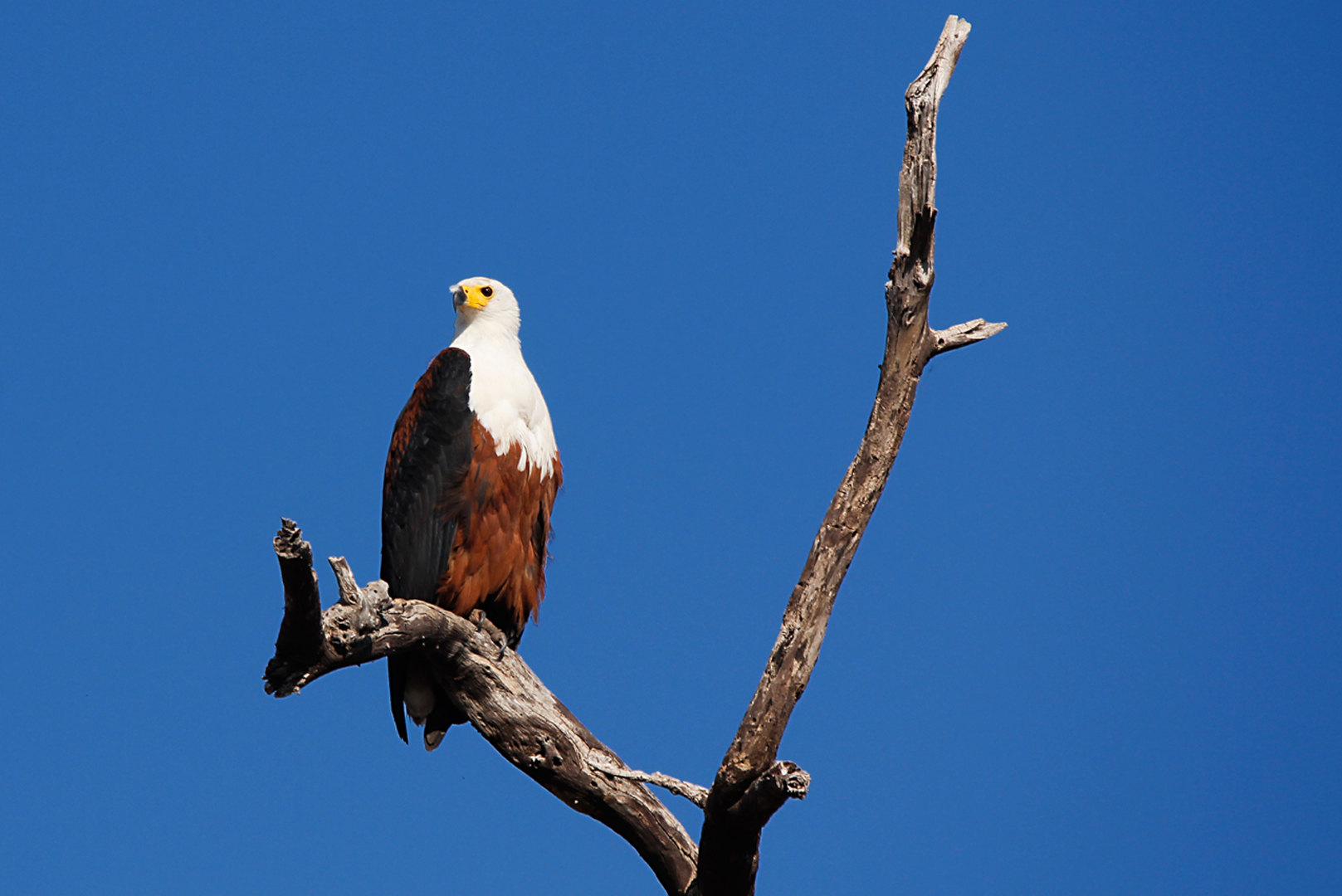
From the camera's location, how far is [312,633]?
3797 millimetres

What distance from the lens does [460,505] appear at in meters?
5.36

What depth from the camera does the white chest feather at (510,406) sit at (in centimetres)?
547

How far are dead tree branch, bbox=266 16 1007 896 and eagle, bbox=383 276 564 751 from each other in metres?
0.51

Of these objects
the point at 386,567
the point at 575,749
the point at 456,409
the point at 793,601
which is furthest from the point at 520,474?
the point at 793,601

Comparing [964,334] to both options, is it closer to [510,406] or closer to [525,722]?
[510,406]

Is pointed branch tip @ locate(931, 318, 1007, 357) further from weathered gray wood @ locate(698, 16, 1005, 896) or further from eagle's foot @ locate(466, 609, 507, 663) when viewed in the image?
eagle's foot @ locate(466, 609, 507, 663)

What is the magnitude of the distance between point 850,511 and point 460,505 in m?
1.98

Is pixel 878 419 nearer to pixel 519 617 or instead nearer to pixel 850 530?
pixel 850 530

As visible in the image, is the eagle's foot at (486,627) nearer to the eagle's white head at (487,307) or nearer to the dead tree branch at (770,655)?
the dead tree branch at (770,655)

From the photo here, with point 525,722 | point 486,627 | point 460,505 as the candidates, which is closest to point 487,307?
point 460,505

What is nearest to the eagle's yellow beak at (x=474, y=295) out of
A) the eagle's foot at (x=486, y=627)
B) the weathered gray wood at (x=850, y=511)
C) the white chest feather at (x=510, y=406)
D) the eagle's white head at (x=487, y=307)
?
the eagle's white head at (x=487, y=307)

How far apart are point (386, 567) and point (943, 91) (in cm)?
332

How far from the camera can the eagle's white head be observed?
616 centimetres

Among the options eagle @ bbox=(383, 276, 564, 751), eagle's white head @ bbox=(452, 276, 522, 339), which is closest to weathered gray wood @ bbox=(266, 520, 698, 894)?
eagle @ bbox=(383, 276, 564, 751)
